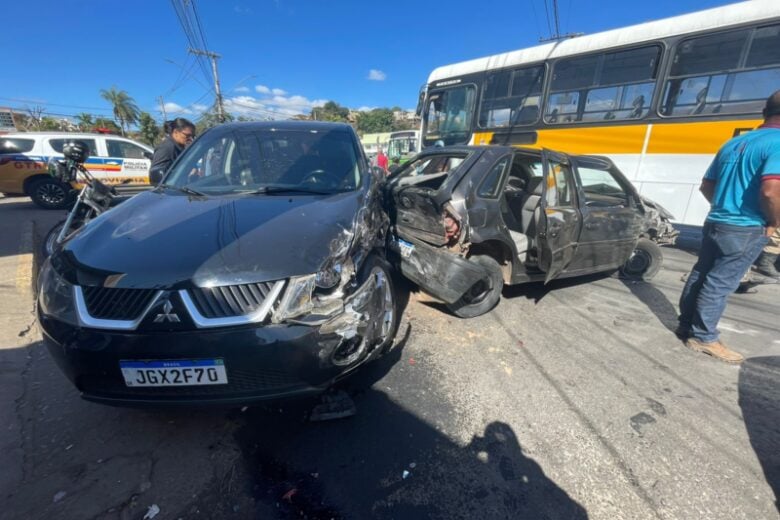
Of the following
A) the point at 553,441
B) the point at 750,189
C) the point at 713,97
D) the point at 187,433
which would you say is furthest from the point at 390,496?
the point at 713,97

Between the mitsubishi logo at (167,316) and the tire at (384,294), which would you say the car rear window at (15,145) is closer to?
the mitsubishi logo at (167,316)

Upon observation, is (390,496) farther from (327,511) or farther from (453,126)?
(453,126)

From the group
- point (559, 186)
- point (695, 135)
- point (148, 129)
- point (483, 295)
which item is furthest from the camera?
point (148, 129)

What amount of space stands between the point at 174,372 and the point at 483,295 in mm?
2735

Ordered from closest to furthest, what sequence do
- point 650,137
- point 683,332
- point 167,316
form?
1. point 167,316
2. point 683,332
3. point 650,137

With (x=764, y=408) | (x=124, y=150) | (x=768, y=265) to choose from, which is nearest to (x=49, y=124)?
(x=124, y=150)

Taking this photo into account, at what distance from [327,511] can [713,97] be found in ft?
23.4

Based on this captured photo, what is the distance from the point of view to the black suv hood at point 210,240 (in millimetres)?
1587

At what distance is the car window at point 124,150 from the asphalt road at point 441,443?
752cm

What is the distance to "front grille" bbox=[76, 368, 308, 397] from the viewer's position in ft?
5.17

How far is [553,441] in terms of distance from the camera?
78.0 inches

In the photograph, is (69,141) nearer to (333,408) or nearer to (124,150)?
(124,150)

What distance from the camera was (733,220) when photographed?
2637 millimetres

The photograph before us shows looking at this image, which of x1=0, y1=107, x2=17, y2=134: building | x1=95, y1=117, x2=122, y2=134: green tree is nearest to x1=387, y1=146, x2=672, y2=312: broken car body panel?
x1=95, y1=117, x2=122, y2=134: green tree
